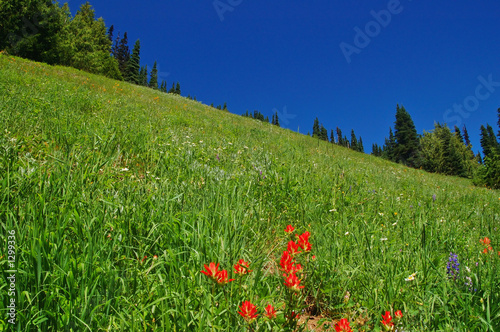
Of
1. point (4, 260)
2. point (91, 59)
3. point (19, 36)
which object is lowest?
point (4, 260)

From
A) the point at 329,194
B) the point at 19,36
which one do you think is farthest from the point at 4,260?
the point at 19,36

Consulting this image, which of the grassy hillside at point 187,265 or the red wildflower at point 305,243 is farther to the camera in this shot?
the red wildflower at point 305,243

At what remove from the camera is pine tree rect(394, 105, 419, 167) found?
6272 cm

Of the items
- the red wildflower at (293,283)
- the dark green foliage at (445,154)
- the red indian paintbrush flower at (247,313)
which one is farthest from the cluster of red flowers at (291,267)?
the dark green foliage at (445,154)

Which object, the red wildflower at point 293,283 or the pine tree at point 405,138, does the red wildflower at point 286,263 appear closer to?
the red wildflower at point 293,283

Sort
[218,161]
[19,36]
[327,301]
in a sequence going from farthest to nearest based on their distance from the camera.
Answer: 1. [19,36]
2. [218,161]
3. [327,301]

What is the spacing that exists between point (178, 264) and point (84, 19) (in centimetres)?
6511

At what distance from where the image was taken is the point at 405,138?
64.6 meters

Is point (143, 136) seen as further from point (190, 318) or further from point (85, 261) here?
point (190, 318)

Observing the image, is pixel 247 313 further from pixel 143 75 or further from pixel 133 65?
pixel 143 75

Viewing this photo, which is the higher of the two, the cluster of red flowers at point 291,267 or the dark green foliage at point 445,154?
the dark green foliage at point 445,154

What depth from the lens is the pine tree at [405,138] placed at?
6272 centimetres

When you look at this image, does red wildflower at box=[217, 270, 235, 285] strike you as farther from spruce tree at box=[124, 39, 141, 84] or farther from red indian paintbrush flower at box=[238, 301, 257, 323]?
spruce tree at box=[124, 39, 141, 84]

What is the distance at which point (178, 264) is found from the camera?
162 cm
